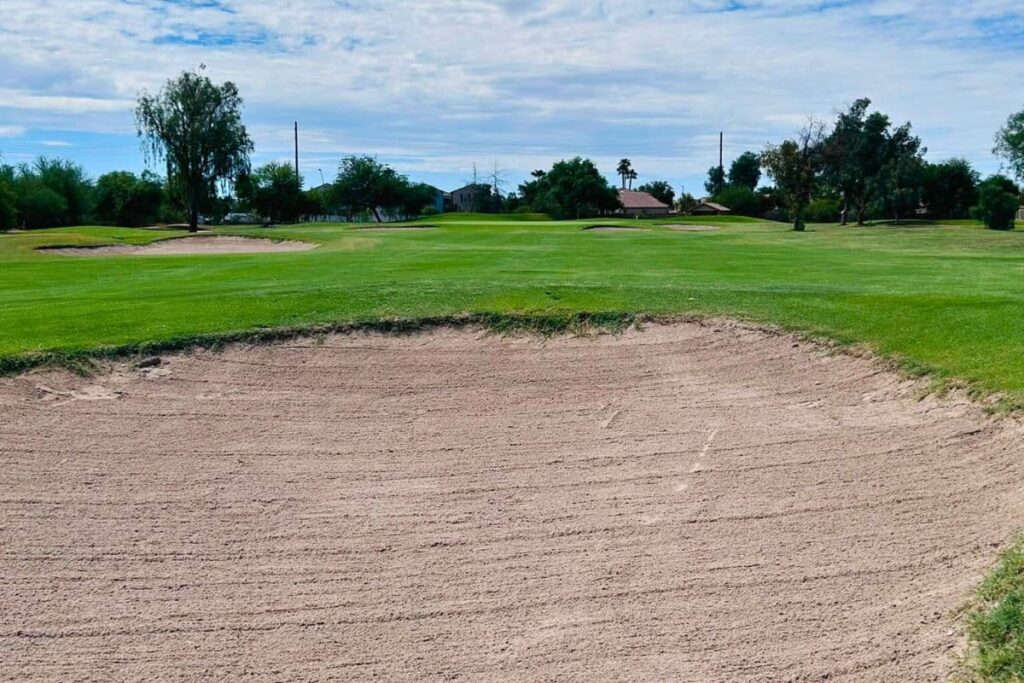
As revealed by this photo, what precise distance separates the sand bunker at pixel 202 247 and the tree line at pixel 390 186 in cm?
1917

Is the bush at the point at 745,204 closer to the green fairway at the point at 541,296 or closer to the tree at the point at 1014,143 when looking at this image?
the tree at the point at 1014,143

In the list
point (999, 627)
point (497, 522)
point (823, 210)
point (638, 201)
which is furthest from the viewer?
point (638, 201)

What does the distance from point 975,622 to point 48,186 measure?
323 feet

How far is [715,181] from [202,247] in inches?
4799

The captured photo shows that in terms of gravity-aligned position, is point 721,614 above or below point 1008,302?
below

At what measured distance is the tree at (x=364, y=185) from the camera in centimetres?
9550

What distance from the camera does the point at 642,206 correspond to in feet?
396

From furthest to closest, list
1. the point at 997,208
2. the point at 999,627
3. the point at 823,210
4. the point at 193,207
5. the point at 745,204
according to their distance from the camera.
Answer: the point at 745,204 → the point at 823,210 → the point at 193,207 → the point at 997,208 → the point at 999,627

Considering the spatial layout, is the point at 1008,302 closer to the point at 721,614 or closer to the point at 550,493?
the point at 550,493

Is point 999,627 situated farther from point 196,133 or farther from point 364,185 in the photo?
point 364,185

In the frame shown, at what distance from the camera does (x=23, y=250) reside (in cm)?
3591

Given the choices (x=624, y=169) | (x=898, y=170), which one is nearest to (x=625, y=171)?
(x=624, y=169)

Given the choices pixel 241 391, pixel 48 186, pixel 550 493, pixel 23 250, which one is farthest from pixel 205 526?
pixel 48 186

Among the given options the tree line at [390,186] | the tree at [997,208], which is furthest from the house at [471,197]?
the tree at [997,208]
